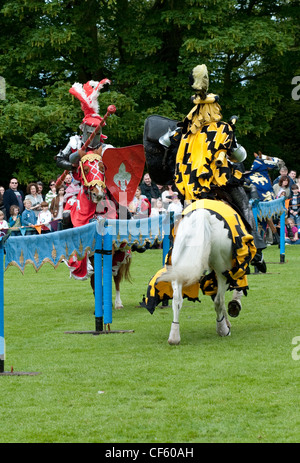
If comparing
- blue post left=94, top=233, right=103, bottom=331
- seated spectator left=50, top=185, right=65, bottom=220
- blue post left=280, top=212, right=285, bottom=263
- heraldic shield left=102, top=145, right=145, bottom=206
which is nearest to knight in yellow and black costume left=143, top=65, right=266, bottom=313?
blue post left=94, top=233, right=103, bottom=331

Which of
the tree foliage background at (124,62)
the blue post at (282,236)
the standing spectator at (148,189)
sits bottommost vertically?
the blue post at (282,236)

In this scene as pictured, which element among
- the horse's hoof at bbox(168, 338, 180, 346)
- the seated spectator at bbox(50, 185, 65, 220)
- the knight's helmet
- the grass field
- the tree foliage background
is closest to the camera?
the grass field

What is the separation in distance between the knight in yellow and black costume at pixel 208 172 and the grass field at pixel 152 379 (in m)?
0.56

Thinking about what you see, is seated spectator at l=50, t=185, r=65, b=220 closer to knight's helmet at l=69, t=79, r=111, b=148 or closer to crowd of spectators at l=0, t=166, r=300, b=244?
crowd of spectators at l=0, t=166, r=300, b=244

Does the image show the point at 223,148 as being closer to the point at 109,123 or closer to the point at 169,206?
the point at 169,206

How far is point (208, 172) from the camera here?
27.8ft

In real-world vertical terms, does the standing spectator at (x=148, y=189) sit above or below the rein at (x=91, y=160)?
below

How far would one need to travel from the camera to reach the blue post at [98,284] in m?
9.29

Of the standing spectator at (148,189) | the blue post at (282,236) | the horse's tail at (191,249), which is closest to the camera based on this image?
the horse's tail at (191,249)

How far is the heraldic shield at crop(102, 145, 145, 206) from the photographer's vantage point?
1091 cm

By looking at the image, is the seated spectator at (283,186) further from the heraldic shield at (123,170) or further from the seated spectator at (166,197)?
the heraldic shield at (123,170)

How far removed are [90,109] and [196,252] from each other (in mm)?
3866

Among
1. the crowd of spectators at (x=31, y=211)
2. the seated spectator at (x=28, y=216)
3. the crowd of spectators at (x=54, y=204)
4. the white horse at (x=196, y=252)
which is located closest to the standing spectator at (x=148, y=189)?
the crowd of spectators at (x=54, y=204)

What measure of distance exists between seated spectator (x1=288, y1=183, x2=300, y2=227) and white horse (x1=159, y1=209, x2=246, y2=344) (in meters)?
14.9
